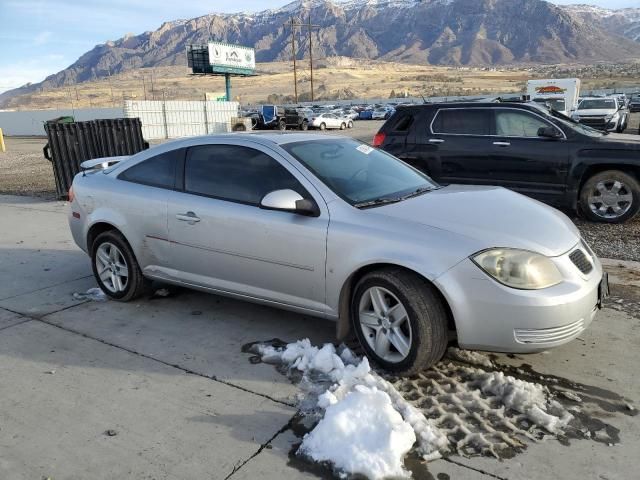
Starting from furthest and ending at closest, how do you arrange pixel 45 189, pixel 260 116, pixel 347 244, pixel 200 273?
pixel 260 116 → pixel 45 189 → pixel 200 273 → pixel 347 244

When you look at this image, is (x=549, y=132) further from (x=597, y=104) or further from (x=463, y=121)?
(x=597, y=104)

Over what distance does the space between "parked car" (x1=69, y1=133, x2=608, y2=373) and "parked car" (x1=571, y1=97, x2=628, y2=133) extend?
65.6 ft

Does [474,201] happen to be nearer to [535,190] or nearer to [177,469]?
[177,469]

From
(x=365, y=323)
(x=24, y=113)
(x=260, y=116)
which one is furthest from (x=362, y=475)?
(x=24, y=113)

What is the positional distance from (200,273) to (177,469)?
1.93 m

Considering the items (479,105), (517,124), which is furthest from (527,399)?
(479,105)

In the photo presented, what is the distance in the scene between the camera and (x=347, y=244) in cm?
367

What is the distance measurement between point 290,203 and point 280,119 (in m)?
35.9

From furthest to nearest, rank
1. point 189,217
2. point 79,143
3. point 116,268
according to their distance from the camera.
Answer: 1. point 79,143
2. point 116,268
3. point 189,217

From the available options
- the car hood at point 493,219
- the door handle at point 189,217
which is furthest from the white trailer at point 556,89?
the door handle at point 189,217

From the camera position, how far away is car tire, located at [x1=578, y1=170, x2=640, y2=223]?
746cm

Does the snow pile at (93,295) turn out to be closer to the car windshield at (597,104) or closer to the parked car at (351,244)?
the parked car at (351,244)

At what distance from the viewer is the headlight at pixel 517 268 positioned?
330 centimetres

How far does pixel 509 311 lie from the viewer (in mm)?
3264
